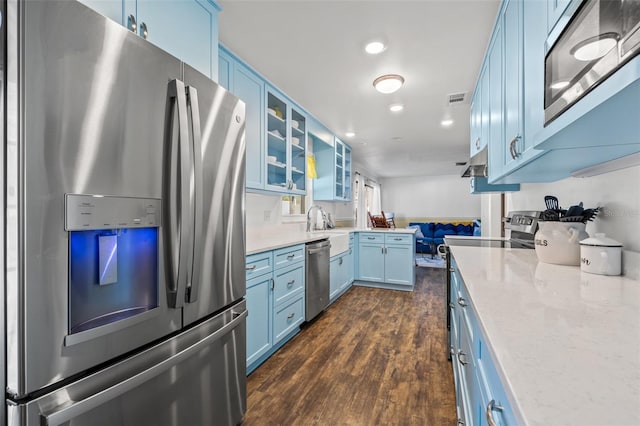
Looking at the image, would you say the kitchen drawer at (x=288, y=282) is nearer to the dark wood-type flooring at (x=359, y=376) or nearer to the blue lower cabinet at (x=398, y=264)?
the dark wood-type flooring at (x=359, y=376)

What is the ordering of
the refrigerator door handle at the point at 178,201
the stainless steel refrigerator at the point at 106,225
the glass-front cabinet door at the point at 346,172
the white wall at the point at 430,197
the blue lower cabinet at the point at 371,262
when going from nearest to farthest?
1. the stainless steel refrigerator at the point at 106,225
2. the refrigerator door handle at the point at 178,201
3. the blue lower cabinet at the point at 371,262
4. the glass-front cabinet door at the point at 346,172
5. the white wall at the point at 430,197

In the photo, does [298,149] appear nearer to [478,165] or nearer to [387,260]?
[478,165]

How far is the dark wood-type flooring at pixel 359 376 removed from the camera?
165 centimetres

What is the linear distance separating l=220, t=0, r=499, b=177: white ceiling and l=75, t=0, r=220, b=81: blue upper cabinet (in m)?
0.22

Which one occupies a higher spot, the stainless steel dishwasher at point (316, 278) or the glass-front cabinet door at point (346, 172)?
the glass-front cabinet door at point (346, 172)

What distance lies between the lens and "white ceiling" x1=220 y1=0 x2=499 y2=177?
1.73 metres

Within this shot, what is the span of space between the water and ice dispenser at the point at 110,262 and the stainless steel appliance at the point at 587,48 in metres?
1.22

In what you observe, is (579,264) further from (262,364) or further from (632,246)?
(262,364)

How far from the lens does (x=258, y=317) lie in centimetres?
208

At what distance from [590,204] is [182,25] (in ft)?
7.18

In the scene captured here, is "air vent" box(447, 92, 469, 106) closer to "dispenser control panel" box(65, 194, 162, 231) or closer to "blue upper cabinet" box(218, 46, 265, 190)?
"blue upper cabinet" box(218, 46, 265, 190)

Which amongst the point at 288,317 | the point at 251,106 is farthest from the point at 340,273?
the point at 251,106

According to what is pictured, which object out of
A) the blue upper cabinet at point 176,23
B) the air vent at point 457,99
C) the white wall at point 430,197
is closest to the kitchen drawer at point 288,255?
the blue upper cabinet at point 176,23

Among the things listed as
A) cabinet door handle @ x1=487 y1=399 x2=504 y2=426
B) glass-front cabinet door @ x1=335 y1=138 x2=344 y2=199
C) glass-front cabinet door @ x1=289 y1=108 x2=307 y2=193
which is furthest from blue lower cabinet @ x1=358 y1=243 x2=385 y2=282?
cabinet door handle @ x1=487 y1=399 x2=504 y2=426
